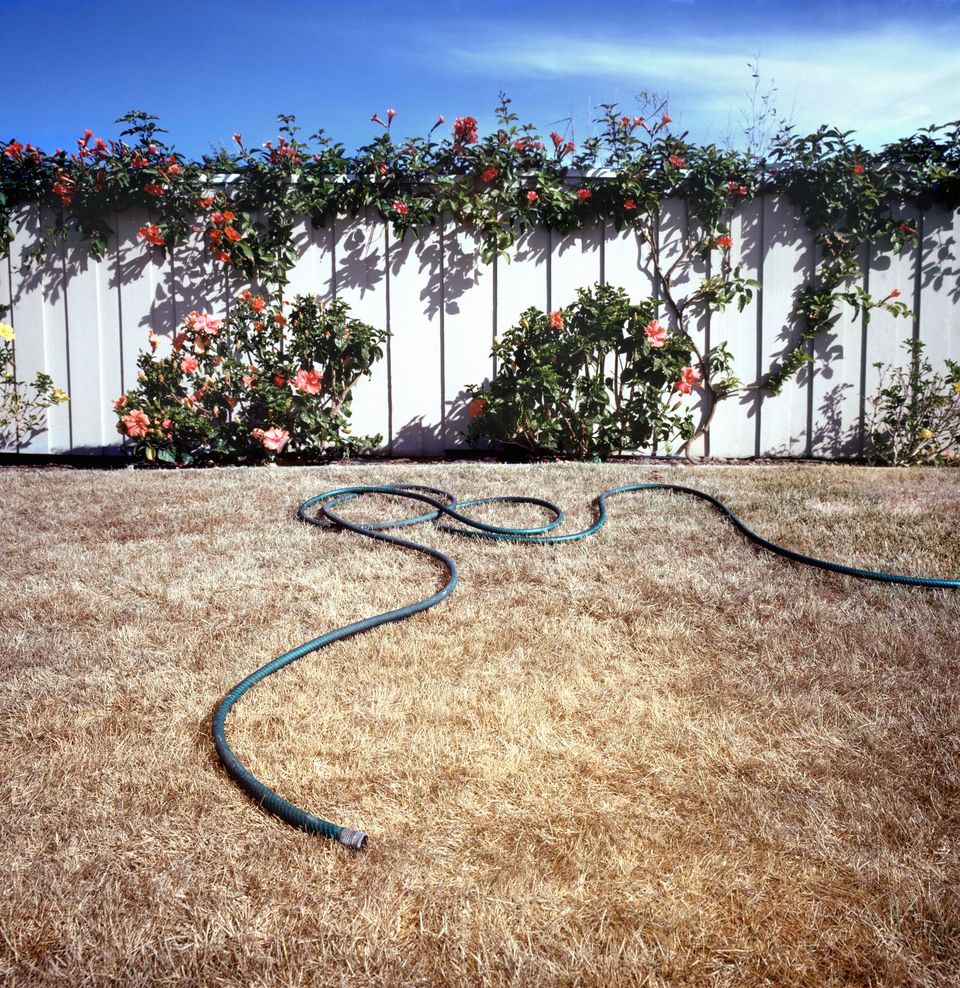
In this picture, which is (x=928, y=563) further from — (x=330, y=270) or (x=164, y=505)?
(x=330, y=270)

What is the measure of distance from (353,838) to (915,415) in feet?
15.6

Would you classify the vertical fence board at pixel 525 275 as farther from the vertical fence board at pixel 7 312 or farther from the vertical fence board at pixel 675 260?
the vertical fence board at pixel 7 312

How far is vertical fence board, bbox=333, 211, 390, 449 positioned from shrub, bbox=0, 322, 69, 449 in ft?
6.08

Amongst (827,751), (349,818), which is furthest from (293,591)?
(827,751)

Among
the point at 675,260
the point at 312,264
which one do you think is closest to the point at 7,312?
the point at 312,264

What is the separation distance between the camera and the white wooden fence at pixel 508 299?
4.90 m

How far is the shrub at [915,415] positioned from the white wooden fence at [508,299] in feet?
0.30

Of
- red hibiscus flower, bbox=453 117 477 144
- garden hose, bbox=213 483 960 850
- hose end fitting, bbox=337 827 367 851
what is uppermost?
red hibiscus flower, bbox=453 117 477 144

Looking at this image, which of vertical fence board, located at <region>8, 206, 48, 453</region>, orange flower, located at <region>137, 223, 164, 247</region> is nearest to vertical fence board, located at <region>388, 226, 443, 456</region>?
orange flower, located at <region>137, 223, 164, 247</region>

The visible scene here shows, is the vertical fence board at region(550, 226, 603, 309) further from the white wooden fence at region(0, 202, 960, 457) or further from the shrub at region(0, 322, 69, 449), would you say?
the shrub at region(0, 322, 69, 449)

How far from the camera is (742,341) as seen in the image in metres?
4.94

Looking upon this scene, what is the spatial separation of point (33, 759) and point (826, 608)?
190 cm

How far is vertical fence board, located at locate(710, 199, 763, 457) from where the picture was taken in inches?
A: 193

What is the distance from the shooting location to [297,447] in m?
4.78
